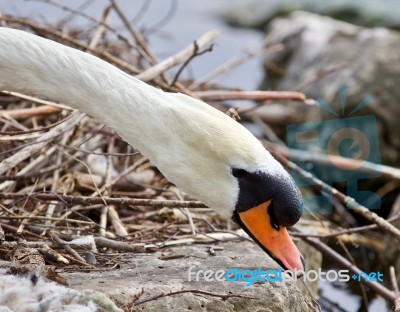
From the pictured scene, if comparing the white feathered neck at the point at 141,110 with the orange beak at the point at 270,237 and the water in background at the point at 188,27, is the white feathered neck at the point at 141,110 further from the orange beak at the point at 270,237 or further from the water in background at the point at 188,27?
the water in background at the point at 188,27

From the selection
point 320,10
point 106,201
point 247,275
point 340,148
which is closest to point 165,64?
point 106,201

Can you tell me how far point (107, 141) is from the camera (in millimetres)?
4926

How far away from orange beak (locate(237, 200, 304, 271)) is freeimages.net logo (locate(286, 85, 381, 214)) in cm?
253

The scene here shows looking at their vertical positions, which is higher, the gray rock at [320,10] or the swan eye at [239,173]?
the swan eye at [239,173]

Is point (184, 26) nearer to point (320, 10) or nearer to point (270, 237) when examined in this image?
point (320, 10)

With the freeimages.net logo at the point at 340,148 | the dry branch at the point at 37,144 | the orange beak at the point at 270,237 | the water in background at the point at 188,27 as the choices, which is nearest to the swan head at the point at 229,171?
the orange beak at the point at 270,237

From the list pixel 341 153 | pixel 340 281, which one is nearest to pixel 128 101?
pixel 340 281

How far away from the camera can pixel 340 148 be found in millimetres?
6758

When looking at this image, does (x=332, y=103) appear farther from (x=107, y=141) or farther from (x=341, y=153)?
(x=107, y=141)

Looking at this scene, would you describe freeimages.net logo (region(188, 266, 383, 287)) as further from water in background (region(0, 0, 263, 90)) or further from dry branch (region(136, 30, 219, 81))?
water in background (region(0, 0, 263, 90))

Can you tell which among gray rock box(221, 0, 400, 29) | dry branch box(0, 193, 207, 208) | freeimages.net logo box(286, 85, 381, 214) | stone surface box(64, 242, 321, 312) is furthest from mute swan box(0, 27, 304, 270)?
gray rock box(221, 0, 400, 29)

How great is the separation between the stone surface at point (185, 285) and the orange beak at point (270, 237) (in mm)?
134

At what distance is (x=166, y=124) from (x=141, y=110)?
0.10m

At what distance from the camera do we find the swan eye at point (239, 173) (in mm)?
3038
